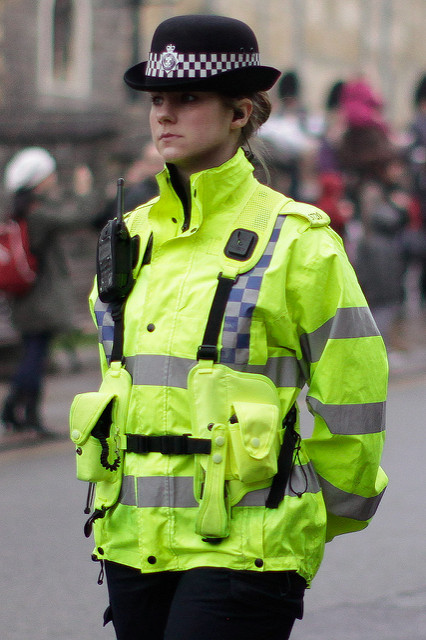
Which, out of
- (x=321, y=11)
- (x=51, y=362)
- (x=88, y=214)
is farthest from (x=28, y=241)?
(x=321, y=11)

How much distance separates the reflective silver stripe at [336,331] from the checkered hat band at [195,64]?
0.57 metres

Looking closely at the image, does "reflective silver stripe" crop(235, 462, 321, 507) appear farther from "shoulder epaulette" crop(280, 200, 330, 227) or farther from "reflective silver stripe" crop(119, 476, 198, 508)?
"shoulder epaulette" crop(280, 200, 330, 227)

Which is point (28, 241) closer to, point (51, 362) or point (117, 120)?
point (51, 362)

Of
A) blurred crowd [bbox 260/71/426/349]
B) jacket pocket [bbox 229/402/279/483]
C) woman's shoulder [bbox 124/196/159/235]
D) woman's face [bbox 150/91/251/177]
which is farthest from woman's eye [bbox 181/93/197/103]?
blurred crowd [bbox 260/71/426/349]

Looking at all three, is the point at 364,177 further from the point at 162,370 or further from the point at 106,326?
the point at 162,370

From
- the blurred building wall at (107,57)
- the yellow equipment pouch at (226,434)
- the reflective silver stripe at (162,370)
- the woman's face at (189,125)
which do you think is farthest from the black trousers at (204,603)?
the blurred building wall at (107,57)

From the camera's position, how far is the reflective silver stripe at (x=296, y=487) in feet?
8.94

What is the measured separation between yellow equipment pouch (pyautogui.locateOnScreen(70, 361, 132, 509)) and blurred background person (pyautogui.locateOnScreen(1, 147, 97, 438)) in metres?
5.72

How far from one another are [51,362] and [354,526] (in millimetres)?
8513

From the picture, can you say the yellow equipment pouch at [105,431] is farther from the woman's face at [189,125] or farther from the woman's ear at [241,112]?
the woman's ear at [241,112]

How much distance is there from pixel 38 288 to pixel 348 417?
604 centimetres

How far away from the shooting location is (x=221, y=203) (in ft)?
9.38

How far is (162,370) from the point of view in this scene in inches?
109

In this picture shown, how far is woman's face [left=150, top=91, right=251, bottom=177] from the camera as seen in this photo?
112 inches
